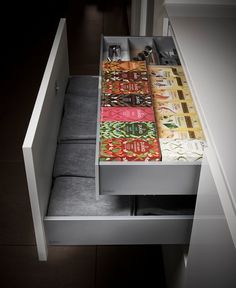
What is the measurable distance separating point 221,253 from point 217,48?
2.30 ft

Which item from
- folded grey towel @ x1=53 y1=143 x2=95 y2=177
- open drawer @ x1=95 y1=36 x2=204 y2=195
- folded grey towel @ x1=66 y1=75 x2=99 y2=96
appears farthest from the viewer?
folded grey towel @ x1=66 y1=75 x2=99 y2=96

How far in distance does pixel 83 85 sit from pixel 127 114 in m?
0.79

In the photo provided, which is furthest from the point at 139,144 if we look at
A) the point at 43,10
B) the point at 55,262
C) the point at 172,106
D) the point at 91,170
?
the point at 43,10

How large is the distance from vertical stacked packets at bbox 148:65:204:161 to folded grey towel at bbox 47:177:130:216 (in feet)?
0.95

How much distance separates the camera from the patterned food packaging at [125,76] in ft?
5.29

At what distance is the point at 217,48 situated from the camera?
52.0 inches

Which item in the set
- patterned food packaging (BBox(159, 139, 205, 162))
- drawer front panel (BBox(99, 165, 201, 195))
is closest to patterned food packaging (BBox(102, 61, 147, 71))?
patterned food packaging (BBox(159, 139, 205, 162))

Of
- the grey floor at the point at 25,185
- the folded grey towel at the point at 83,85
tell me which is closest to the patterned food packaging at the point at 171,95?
the folded grey towel at the point at 83,85

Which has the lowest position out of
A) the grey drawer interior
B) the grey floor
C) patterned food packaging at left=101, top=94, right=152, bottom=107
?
the grey floor

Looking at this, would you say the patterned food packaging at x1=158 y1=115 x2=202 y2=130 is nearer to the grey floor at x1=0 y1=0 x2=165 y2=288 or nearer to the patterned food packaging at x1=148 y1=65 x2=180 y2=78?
the patterned food packaging at x1=148 y1=65 x2=180 y2=78

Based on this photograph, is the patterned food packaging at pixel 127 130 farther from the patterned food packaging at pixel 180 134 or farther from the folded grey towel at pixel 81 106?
the folded grey towel at pixel 81 106

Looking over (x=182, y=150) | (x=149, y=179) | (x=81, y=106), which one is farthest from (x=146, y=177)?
(x=81, y=106)

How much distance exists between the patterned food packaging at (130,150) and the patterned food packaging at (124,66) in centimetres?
48

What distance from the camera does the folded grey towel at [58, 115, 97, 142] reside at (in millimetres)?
1778
